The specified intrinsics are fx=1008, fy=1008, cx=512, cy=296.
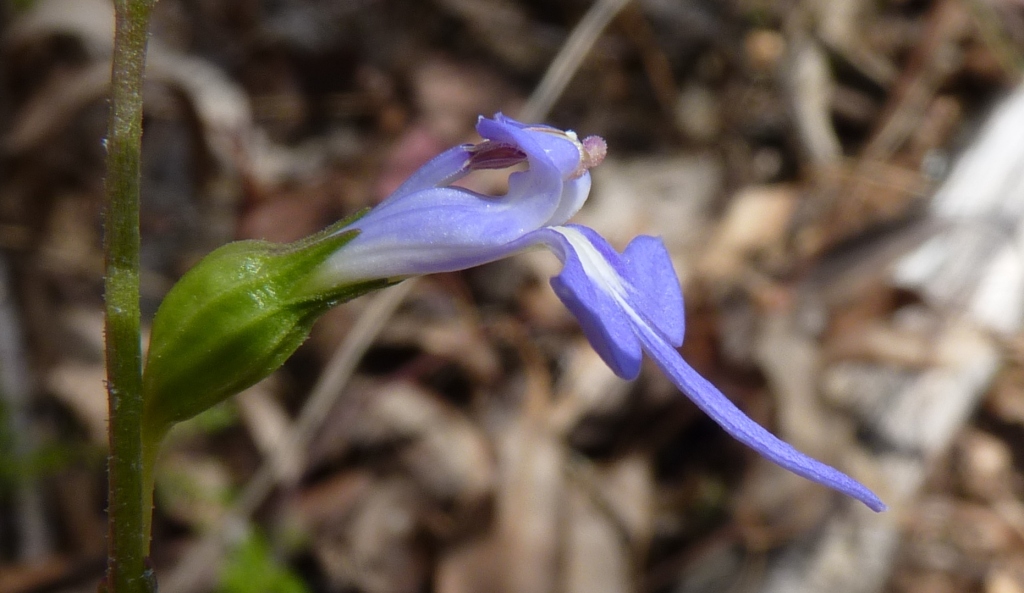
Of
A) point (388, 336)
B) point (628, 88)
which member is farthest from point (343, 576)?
point (628, 88)

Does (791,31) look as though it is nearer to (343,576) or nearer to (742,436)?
(343,576)

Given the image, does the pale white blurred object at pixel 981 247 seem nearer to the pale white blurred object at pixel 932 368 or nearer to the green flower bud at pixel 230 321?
the pale white blurred object at pixel 932 368

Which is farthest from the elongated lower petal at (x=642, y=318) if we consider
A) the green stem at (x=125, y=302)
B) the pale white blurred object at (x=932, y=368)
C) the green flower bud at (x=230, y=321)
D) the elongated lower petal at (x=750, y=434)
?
the pale white blurred object at (x=932, y=368)

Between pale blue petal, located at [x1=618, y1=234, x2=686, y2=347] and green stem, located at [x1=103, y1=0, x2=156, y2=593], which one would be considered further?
pale blue petal, located at [x1=618, y1=234, x2=686, y2=347]

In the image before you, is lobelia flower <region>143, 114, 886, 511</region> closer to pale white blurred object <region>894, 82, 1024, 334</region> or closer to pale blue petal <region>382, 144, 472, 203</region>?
pale blue petal <region>382, 144, 472, 203</region>

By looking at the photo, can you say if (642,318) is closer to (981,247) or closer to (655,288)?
(655,288)

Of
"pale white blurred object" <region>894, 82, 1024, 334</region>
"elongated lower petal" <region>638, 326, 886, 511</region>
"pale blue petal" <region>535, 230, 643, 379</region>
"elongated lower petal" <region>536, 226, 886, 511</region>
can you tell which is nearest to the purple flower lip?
"elongated lower petal" <region>536, 226, 886, 511</region>
